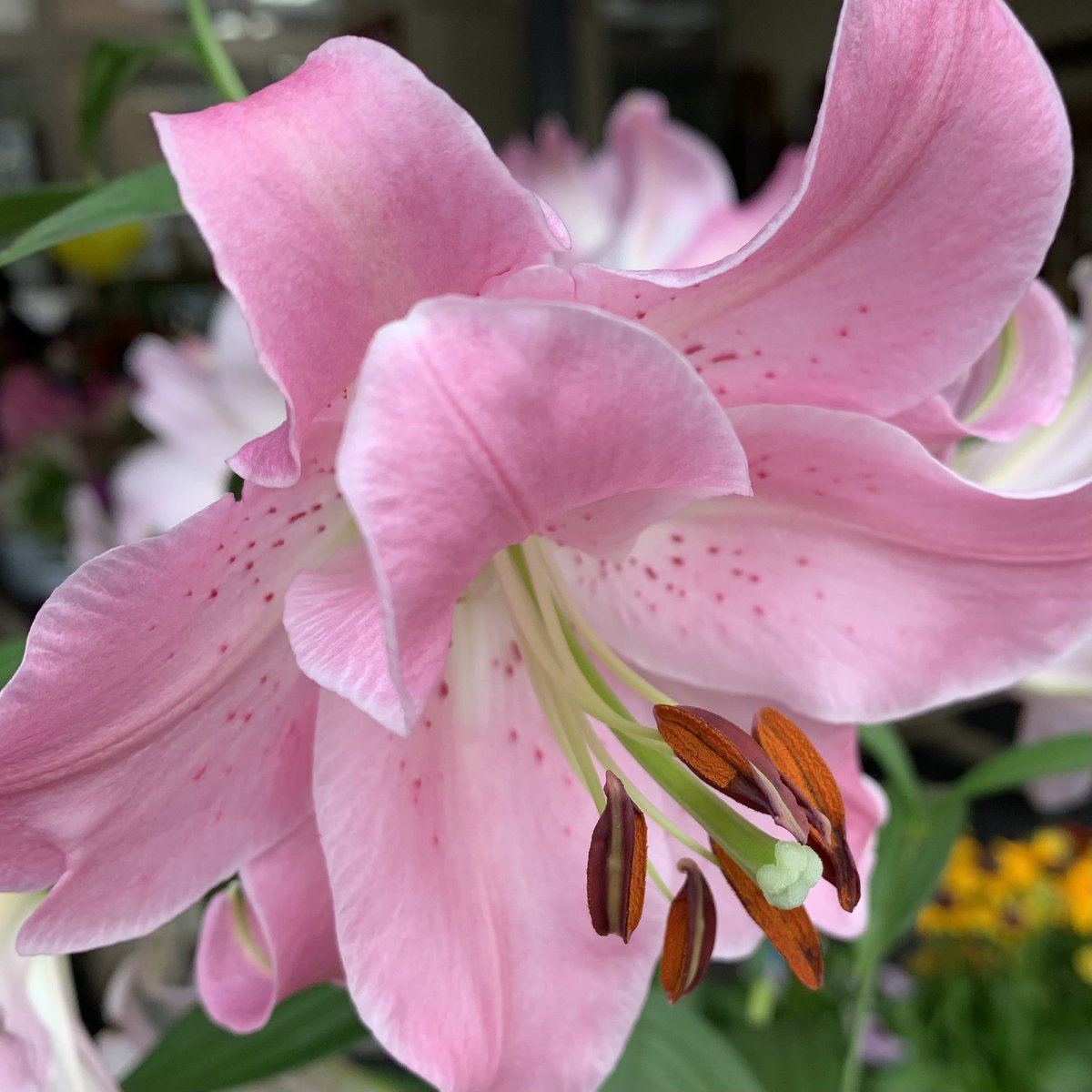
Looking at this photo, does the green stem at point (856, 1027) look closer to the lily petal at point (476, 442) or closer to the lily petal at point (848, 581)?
the lily petal at point (848, 581)

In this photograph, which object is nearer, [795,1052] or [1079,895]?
[795,1052]

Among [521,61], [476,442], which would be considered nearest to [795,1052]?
[476,442]

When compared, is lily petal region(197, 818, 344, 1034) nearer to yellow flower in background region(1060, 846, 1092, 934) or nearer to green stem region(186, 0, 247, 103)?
green stem region(186, 0, 247, 103)

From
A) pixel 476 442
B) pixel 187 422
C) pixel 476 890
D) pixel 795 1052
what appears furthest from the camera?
pixel 795 1052

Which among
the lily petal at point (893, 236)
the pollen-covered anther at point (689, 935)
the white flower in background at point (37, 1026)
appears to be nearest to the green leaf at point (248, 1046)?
the white flower in background at point (37, 1026)

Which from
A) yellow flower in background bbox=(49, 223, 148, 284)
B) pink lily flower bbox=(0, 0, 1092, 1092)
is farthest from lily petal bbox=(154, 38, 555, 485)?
yellow flower in background bbox=(49, 223, 148, 284)

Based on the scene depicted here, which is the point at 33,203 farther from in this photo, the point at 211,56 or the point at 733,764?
the point at 733,764
